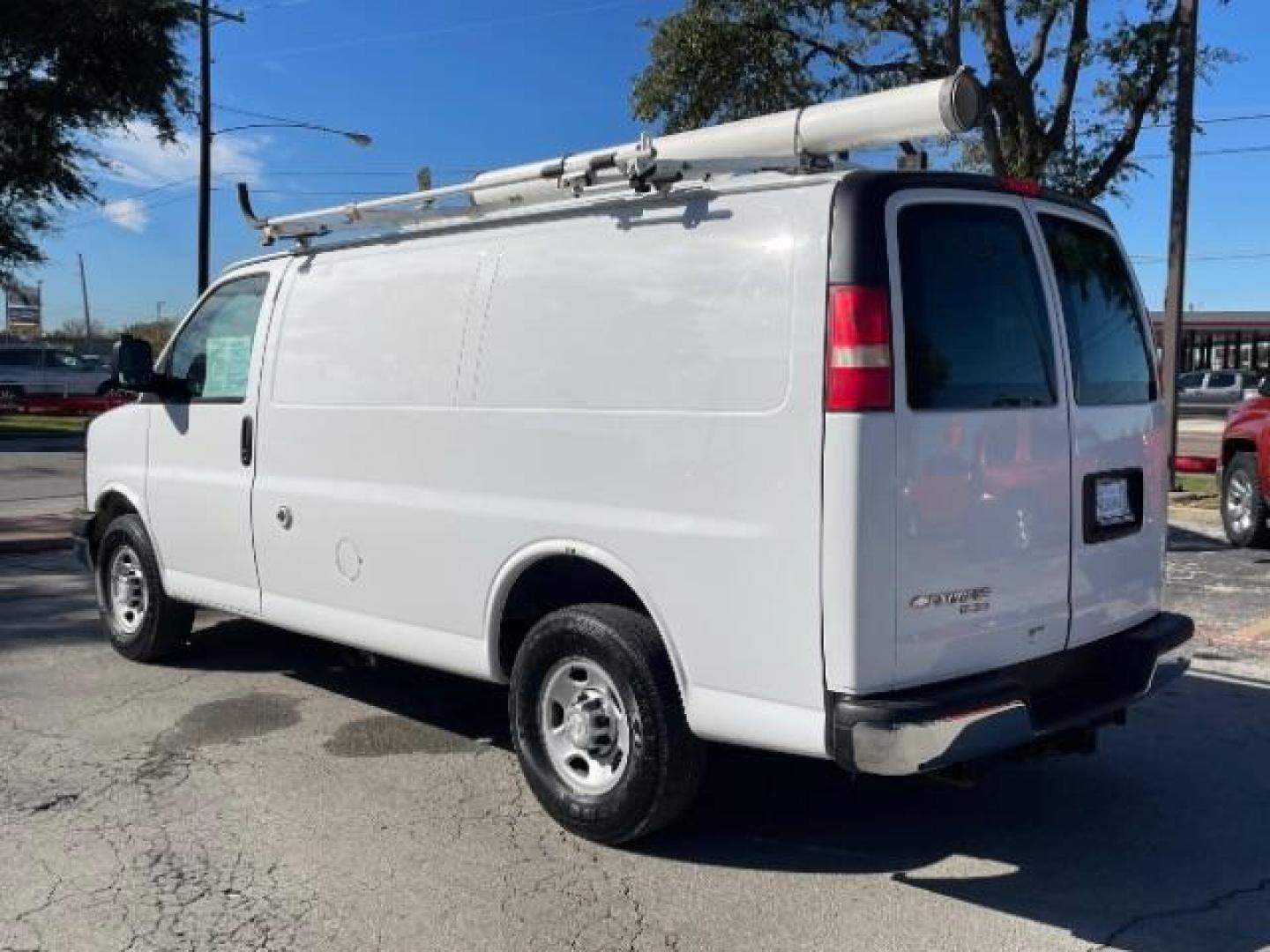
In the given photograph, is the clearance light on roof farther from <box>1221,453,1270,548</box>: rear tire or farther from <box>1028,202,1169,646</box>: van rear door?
<box>1221,453,1270,548</box>: rear tire

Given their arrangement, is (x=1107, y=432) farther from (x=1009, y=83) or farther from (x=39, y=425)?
(x=39, y=425)

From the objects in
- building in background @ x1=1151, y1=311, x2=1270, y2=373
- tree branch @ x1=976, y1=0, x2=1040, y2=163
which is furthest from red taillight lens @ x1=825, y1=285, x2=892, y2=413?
building in background @ x1=1151, y1=311, x2=1270, y2=373

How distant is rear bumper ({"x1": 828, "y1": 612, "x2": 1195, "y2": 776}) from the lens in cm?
344

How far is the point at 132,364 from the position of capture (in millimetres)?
6180

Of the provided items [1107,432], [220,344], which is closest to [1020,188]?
[1107,432]

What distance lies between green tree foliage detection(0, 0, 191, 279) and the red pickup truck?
20.9 metres

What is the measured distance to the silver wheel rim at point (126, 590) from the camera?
6.65 m

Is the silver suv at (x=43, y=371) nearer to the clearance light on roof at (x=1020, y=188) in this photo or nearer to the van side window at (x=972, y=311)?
the clearance light on roof at (x=1020, y=188)

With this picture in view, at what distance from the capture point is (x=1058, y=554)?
3969 mm

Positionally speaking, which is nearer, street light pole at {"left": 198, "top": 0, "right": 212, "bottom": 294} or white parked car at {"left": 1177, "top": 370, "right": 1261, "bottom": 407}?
street light pole at {"left": 198, "top": 0, "right": 212, "bottom": 294}

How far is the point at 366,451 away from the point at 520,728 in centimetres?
136

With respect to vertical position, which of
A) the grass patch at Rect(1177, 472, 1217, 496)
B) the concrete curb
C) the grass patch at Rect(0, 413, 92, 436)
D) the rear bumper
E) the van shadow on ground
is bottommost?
the van shadow on ground

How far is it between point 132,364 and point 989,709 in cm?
460

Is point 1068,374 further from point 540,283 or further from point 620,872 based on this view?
point 620,872
